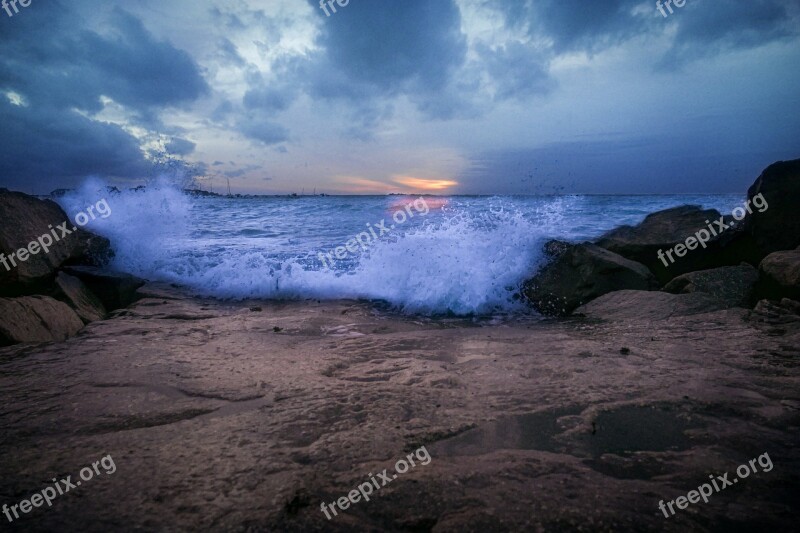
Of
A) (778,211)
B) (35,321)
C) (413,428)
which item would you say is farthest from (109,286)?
(778,211)

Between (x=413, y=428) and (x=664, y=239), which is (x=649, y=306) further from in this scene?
(x=413, y=428)

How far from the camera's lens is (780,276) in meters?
4.55

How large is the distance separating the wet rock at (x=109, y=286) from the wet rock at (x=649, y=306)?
707 cm


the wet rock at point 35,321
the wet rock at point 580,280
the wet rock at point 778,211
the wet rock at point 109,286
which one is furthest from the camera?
the wet rock at point 778,211

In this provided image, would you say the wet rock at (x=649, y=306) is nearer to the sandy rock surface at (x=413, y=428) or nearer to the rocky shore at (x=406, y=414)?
the rocky shore at (x=406, y=414)

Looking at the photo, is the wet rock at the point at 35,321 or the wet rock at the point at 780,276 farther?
the wet rock at the point at 780,276

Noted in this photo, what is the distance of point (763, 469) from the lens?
5.60 feet

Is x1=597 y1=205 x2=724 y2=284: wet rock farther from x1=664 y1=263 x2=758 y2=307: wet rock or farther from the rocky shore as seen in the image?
the rocky shore

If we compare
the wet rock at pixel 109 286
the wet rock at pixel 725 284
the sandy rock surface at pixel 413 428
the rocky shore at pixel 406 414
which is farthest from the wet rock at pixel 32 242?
the wet rock at pixel 725 284

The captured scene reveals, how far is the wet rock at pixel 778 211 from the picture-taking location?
6293 millimetres

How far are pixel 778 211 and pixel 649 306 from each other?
161 inches

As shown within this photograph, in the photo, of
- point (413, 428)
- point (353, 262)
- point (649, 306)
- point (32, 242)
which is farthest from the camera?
point (353, 262)

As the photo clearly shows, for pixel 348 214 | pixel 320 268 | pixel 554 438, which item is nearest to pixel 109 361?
pixel 554 438

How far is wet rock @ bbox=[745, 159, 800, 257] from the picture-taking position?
629 centimetres
